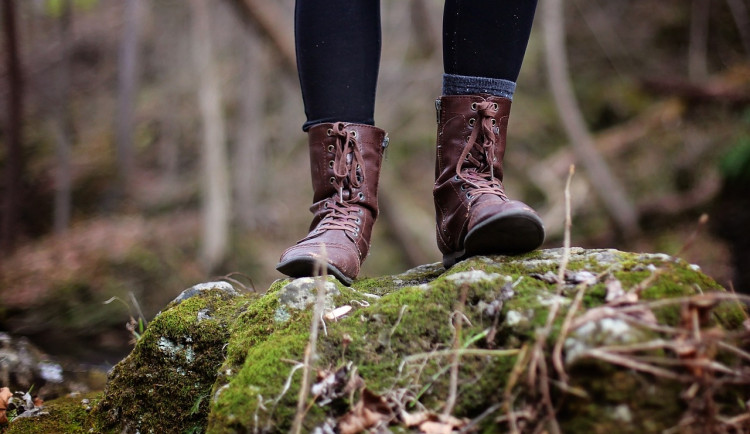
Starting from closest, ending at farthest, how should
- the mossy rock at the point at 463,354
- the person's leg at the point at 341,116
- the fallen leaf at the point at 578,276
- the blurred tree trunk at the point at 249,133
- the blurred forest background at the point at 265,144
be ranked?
the mossy rock at the point at 463,354 → the fallen leaf at the point at 578,276 → the person's leg at the point at 341,116 → the blurred forest background at the point at 265,144 → the blurred tree trunk at the point at 249,133

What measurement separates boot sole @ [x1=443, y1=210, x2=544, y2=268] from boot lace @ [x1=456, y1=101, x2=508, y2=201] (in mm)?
149

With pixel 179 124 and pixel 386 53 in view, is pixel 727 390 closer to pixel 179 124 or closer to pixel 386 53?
pixel 386 53

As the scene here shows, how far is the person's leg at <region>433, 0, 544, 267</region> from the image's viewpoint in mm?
1685

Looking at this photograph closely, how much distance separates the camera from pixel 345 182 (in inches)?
74.2

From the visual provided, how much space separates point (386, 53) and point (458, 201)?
10497 millimetres

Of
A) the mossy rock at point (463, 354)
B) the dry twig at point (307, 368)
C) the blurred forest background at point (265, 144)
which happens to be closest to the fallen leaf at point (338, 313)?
the mossy rock at point (463, 354)

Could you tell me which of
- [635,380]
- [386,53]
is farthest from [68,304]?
[386,53]

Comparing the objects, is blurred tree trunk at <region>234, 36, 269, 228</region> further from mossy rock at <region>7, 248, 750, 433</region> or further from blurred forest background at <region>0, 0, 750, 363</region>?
mossy rock at <region>7, 248, 750, 433</region>

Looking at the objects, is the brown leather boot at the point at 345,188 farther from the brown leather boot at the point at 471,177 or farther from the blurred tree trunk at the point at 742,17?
the blurred tree trunk at the point at 742,17

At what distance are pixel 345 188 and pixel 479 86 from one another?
0.56 meters

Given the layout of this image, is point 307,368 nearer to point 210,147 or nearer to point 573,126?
point 573,126

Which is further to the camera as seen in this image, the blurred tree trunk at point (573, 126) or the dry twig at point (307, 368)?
the blurred tree trunk at point (573, 126)

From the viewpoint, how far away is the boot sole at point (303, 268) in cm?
164

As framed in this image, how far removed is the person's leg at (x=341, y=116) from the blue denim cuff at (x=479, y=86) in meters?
0.28
